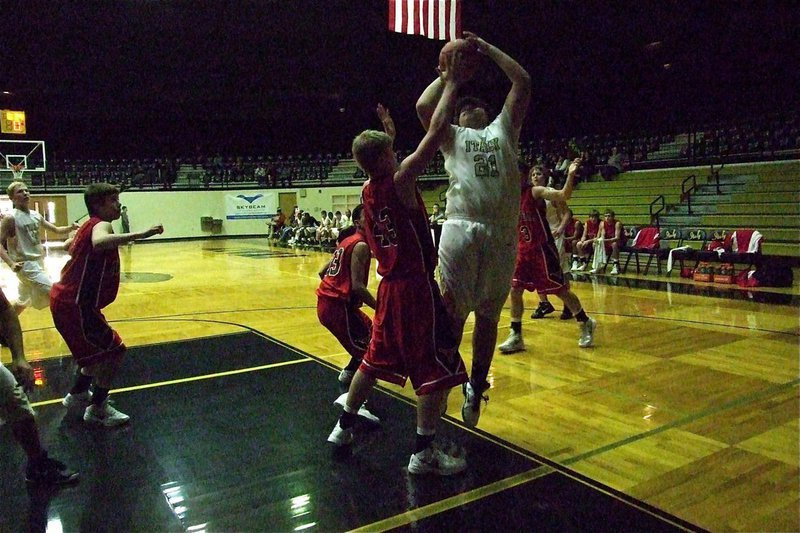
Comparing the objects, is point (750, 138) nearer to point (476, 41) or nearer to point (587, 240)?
point (587, 240)

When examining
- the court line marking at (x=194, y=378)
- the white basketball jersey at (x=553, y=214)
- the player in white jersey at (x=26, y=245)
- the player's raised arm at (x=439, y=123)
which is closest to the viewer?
Answer: the player's raised arm at (x=439, y=123)

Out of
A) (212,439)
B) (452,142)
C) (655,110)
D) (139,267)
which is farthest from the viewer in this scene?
(655,110)

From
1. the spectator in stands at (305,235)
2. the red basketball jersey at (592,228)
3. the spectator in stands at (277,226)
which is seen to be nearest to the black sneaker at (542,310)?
the red basketball jersey at (592,228)

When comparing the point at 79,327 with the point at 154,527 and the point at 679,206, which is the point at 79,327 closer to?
the point at 154,527

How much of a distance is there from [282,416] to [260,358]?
1.56m

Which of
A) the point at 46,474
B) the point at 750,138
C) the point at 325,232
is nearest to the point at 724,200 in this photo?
the point at 750,138

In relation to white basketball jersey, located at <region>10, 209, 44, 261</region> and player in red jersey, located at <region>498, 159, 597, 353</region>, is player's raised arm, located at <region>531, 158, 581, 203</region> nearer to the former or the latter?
player in red jersey, located at <region>498, 159, 597, 353</region>

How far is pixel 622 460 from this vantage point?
2988 mm

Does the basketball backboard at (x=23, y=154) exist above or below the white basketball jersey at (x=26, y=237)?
above

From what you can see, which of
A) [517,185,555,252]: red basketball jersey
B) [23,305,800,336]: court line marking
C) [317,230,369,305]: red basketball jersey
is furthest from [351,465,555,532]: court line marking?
[23,305,800,336]: court line marking

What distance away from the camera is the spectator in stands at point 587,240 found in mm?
11820

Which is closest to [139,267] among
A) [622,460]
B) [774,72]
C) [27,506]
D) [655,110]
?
[27,506]

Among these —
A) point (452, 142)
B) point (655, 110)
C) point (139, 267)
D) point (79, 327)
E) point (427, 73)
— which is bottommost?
point (139, 267)

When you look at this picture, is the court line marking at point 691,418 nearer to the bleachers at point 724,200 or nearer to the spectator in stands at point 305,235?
the bleachers at point 724,200
